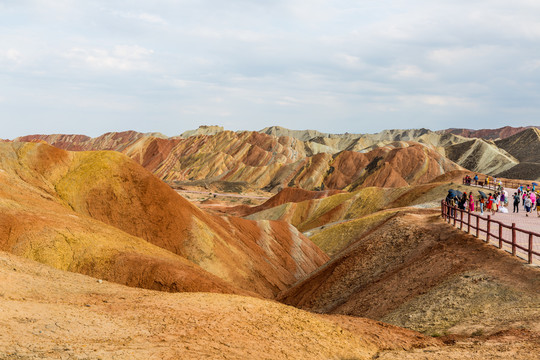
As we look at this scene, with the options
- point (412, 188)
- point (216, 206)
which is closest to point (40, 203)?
point (412, 188)

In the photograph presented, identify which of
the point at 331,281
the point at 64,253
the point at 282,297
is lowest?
the point at 282,297

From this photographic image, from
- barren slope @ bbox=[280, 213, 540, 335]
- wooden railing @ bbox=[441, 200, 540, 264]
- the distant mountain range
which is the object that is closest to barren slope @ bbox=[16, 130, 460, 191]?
the distant mountain range

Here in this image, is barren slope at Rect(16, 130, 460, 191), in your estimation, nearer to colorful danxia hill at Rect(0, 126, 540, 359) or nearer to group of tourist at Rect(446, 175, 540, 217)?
colorful danxia hill at Rect(0, 126, 540, 359)

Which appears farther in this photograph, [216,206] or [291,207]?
[216,206]

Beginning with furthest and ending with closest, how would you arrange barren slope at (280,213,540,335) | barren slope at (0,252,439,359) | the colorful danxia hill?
barren slope at (280,213,540,335) < the colorful danxia hill < barren slope at (0,252,439,359)

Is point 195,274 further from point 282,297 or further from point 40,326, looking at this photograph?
point 40,326

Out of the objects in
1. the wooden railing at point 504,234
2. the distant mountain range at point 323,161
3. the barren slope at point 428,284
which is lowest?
the barren slope at point 428,284

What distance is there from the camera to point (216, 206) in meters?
94.6

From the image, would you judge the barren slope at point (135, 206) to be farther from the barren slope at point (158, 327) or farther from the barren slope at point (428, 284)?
the barren slope at point (158, 327)

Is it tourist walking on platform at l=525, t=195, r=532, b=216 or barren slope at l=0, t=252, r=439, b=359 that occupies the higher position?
tourist walking on platform at l=525, t=195, r=532, b=216

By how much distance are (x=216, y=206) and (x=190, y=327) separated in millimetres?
84148

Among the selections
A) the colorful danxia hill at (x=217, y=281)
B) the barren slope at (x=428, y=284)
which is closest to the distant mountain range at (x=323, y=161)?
the colorful danxia hill at (x=217, y=281)

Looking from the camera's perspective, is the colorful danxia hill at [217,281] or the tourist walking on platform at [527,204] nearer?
the colorful danxia hill at [217,281]

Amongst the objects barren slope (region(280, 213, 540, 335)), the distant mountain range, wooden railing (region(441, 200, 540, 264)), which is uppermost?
the distant mountain range
